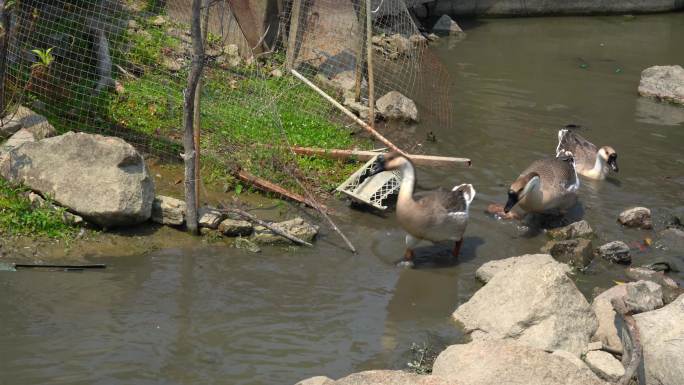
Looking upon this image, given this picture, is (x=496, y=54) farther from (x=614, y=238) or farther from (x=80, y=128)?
(x=80, y=128)

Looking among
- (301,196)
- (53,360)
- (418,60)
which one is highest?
(418,60)

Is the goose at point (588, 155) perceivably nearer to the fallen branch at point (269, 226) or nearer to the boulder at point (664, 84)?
the boulder at point (664, 84)

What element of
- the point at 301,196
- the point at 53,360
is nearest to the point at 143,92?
the point at 301,196

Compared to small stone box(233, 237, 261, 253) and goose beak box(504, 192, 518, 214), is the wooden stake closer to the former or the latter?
small stone box(233, 237, 261, 253)

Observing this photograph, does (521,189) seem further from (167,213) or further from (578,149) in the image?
(167,213)

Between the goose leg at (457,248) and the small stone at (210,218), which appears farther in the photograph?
the goose leg at (457,248)

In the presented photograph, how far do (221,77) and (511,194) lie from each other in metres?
4.35

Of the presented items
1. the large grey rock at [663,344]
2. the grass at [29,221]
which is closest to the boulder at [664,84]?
the large grey rock at [663,344]

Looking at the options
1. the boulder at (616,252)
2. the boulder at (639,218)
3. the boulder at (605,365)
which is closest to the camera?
the boulder at (605,365)

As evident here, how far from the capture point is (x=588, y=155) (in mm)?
12148

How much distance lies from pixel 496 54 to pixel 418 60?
4.22 metres

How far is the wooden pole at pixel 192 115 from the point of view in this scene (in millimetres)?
8055

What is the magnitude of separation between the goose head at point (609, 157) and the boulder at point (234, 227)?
5.20m

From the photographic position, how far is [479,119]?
1384cm
